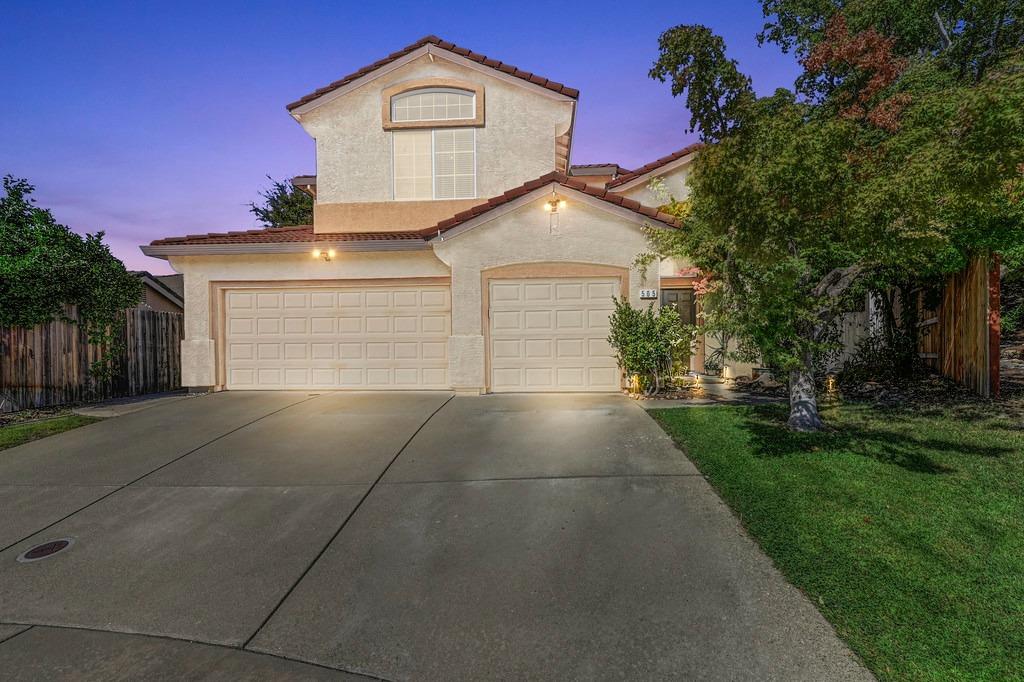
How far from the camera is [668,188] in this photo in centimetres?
1356

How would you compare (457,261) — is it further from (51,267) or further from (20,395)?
(20,395)

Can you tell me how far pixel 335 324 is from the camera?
36.2 ft

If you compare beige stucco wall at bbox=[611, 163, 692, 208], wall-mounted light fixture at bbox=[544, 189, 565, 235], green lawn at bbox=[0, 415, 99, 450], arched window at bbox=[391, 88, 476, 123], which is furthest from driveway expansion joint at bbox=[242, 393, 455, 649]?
beige stucco wall at bbox=[611, 163, 692, 208]

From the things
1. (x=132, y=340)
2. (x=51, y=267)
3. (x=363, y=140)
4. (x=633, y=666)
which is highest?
(x=363, y=140)

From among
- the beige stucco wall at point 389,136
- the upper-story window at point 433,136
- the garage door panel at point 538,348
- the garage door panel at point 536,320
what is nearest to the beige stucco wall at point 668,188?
the beige stucco wall at point 389,136

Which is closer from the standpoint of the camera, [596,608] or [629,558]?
[596,608]

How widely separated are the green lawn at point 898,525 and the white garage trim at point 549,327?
3.27m

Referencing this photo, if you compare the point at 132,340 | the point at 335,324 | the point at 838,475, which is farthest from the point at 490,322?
the point at 132,340

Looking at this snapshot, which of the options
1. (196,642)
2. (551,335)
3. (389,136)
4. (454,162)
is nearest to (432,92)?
(389,136)

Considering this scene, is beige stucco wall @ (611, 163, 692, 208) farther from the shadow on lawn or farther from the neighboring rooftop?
the shadow on lawn

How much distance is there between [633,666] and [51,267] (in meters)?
11.5

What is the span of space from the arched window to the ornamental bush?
6.23 m

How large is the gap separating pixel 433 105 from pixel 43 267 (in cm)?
826

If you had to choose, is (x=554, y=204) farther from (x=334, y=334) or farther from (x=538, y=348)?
(x=334, y=334)
